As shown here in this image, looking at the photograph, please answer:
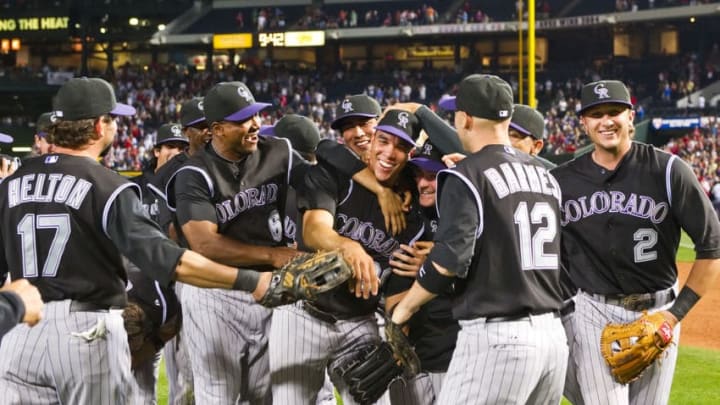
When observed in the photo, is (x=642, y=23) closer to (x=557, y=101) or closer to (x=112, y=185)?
(x=557, y=101)

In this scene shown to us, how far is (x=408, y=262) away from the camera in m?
4.45

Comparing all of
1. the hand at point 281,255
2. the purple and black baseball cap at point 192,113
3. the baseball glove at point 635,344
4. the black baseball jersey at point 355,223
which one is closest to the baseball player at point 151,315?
the purple and black baseball cap at point 192,113

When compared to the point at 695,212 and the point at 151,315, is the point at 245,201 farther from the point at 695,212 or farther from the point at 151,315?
the point at 695,212

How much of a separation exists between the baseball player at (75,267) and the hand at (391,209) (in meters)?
0.95

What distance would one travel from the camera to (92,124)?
3984 millimetres

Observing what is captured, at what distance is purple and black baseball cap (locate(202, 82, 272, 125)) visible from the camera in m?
4.81

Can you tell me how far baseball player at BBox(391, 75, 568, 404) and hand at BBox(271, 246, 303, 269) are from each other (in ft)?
3.42

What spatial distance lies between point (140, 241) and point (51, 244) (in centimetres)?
40

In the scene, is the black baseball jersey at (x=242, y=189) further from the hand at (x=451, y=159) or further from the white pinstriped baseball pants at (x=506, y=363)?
the white pinstriped baseball pants at (x=506, y=363)

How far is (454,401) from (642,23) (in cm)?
3610

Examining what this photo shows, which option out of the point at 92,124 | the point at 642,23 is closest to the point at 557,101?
the point at 642,23

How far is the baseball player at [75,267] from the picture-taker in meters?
3.70

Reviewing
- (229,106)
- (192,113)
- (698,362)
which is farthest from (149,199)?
(698,362)

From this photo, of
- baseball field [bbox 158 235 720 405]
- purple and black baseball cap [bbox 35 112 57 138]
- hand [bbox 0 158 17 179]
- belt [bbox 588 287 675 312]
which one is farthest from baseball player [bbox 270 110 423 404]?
baseball field [bbox 158 235 720 405]
